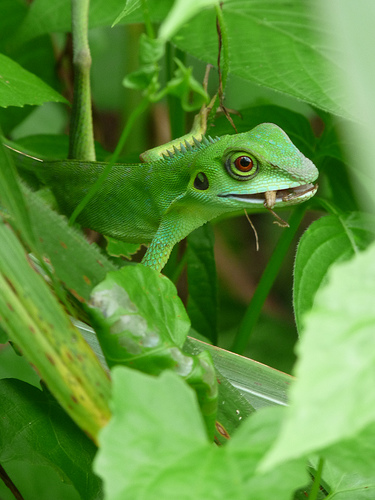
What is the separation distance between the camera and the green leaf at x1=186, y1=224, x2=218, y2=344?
5.17 ft

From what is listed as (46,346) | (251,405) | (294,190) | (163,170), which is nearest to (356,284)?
(46,346)

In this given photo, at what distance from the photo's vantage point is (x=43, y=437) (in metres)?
1.02

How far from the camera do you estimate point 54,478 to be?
167cm

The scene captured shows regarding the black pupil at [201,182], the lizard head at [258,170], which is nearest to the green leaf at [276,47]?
the lizard head at [258,170]

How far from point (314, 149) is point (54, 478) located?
3.99 feet

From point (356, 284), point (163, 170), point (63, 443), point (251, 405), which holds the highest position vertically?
point (356, 284)

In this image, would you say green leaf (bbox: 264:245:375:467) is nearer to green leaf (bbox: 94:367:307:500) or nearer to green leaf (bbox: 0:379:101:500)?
green leaf (bbox: 94:367:307:500)

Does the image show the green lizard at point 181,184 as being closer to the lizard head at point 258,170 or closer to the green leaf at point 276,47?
the lizard head at point 258,170

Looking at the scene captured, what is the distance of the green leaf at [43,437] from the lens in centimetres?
100

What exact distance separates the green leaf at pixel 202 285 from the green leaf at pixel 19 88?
0.55 metres

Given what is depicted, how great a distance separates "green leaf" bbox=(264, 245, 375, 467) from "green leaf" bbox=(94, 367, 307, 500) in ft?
0.39

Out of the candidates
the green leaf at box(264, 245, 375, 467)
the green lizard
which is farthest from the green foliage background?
the green lizard

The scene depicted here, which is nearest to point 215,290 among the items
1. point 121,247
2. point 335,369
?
point 121,247

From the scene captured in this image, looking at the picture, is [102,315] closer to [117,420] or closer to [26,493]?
[117,420]
